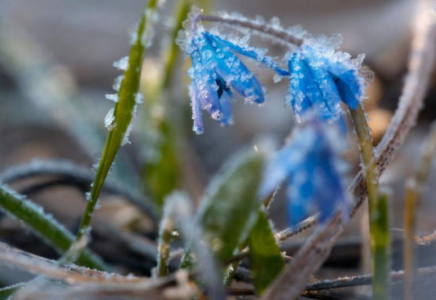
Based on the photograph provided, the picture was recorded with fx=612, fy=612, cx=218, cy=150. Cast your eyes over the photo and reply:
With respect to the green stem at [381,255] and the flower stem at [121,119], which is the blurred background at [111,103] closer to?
the green stem at [381,255]

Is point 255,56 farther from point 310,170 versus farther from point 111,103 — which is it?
point 111,103

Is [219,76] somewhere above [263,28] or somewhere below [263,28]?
below

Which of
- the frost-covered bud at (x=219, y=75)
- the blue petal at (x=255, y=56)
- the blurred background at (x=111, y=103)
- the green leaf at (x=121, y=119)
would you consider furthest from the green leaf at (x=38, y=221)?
the blue petal at (x=255, y=56)

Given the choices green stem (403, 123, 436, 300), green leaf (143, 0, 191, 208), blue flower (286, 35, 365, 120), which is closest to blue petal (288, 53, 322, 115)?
blue flower (286, 35, 365, 120)

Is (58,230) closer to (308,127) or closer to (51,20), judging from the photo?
(308,127)

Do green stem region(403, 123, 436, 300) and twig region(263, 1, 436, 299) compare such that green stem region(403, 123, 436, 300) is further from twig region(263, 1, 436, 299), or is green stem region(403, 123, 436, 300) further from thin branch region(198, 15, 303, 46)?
thin branch region(198, 15, 303, 46)

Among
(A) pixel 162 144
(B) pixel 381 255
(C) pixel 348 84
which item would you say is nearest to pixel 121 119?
(C) pixel 348 84
